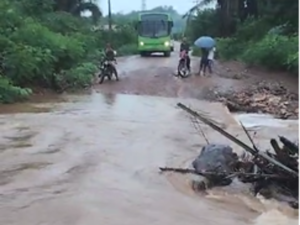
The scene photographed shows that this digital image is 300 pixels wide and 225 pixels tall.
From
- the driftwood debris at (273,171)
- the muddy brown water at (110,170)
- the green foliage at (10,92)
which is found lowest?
the green foliage at (10,92)

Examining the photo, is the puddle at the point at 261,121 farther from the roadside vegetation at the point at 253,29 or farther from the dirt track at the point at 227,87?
the roadside vegetation at the point at 253,29

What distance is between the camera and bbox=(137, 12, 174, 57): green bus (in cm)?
3762

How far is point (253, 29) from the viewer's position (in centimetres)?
3462

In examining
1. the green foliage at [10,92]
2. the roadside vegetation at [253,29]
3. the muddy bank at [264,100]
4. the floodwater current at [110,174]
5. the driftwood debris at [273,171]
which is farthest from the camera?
the roadside vegetation at [253,29]

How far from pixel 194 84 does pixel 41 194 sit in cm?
1496

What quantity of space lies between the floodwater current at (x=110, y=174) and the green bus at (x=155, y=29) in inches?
838

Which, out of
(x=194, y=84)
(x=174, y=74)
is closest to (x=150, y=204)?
(x=194, y=84)

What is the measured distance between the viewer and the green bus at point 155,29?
3762 centimetres

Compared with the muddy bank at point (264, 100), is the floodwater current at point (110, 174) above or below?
above

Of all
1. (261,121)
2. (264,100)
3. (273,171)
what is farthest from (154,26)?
(273,171)

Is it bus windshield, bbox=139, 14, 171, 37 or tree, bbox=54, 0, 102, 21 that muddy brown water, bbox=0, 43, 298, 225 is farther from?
tree, bbox=54, 0, 102, 21

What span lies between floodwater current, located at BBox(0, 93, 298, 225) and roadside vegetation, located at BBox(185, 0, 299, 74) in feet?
18.5

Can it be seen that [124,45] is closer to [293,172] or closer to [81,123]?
[81,123]

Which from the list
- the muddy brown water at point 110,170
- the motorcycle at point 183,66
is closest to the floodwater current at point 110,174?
the muddy brown water at point 110,170
